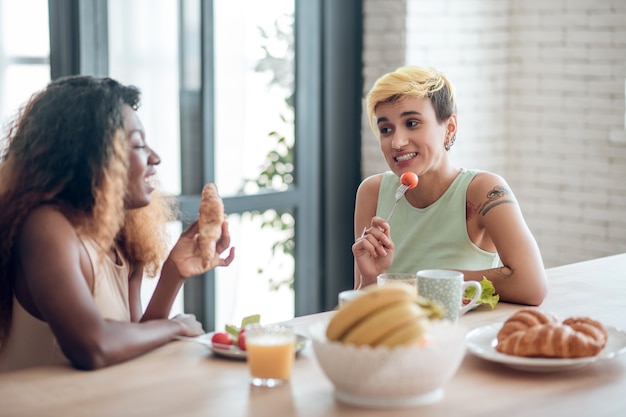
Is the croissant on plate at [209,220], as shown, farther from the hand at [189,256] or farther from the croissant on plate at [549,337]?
the croissant on plate at [549,337]

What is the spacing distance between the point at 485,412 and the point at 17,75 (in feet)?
8.87

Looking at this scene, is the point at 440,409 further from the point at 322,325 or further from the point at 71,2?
the point at 71,2

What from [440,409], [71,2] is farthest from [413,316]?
[71,2]

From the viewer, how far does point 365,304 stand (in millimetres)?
1650

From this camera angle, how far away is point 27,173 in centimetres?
218

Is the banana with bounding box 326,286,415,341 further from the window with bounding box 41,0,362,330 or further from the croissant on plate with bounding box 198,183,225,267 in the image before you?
the window with bounding box 41,0,362,330

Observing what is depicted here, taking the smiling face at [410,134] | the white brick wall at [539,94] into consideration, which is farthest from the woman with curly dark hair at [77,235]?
the white brick wall at [539,94]

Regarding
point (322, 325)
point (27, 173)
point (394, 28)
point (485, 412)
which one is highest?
point (394, 28)

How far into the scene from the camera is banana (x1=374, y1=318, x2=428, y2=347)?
1.64 m

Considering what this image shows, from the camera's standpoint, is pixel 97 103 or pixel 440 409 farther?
pixel 97 103

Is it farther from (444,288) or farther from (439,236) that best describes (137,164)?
(439,236)

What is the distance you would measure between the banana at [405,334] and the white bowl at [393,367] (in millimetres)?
11

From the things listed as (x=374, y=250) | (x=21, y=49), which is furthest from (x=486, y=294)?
(x=21, y=49)

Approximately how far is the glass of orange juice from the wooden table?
0.08ft
